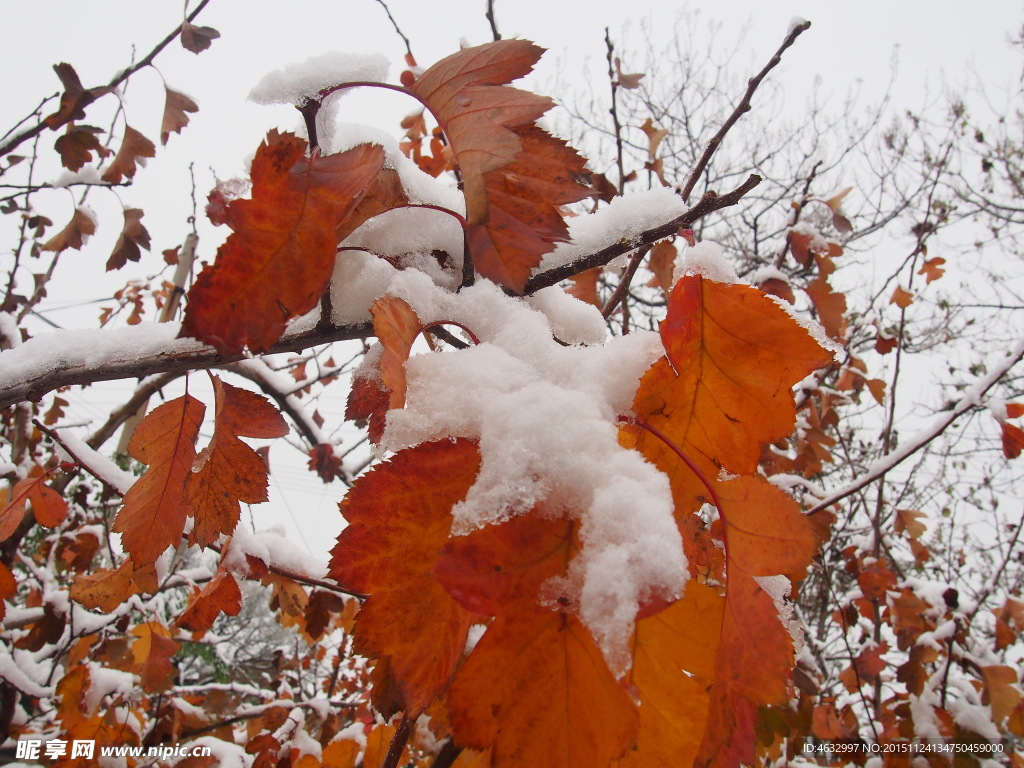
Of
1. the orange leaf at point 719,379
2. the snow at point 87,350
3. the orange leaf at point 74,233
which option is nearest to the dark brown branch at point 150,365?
the snow at point 87,350

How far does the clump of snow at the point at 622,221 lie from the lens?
16.8 inches

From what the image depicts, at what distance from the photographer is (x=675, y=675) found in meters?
0.29

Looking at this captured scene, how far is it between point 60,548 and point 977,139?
6.96 meters

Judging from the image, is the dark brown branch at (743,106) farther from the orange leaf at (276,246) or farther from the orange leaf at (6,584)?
the orange leaf at (6,584)

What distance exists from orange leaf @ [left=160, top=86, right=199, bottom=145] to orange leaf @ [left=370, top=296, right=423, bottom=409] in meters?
1.45

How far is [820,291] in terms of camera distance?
1175mm

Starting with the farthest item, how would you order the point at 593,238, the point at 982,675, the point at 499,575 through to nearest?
the point at 982,675 → the point at 593,238 → the point at 499,575

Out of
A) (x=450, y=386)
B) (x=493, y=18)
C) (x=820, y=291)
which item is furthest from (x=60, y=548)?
(x=820, y=291)

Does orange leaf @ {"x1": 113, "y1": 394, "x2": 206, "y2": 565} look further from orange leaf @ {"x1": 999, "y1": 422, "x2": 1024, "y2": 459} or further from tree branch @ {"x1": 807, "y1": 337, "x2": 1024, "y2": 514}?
orange leaf @ {"x1": 999, "y1": 422, "x2": 1024, "y2": 459}

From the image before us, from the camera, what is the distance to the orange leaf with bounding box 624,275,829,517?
333 mm

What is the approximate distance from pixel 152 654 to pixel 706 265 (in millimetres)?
1479

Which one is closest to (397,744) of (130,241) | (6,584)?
(6,584)

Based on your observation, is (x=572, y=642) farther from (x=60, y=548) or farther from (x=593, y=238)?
(x=60, y=548)

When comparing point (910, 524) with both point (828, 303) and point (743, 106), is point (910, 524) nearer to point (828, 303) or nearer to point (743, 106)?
point (828, 303)
